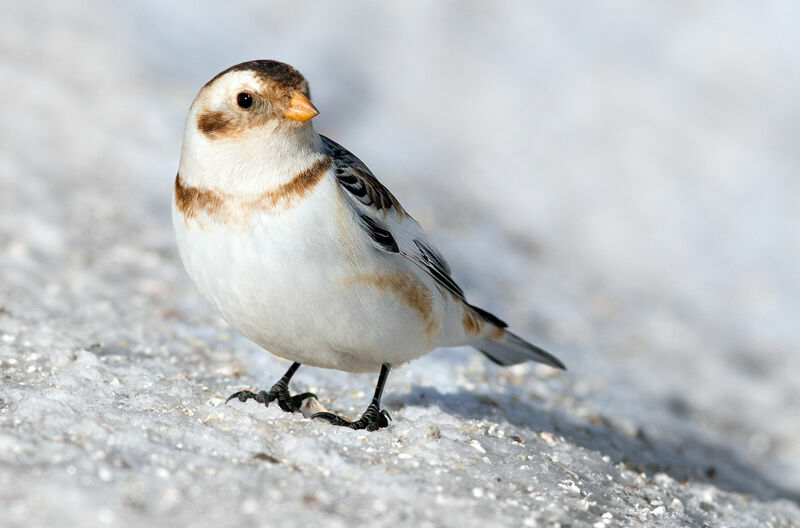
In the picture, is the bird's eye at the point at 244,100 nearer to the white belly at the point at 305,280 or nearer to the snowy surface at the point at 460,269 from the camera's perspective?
the white belly at the point at 305,280

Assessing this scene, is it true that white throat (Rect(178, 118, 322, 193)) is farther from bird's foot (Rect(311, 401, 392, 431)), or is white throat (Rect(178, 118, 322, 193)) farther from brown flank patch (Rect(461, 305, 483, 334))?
brown flank patch (Rect(461, 305, 483, 334))

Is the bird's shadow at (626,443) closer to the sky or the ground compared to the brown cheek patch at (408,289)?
closer to the sky

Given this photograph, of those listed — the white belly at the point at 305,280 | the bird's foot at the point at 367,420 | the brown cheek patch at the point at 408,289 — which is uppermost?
the brown cheek patch at the point at 408,289

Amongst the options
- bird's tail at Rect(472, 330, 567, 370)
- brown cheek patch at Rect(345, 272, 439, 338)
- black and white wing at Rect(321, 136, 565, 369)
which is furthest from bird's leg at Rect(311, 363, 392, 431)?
bird's tail at Rect(472, 330, 567, 370)

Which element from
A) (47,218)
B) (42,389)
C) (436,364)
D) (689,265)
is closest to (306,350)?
(42,389)

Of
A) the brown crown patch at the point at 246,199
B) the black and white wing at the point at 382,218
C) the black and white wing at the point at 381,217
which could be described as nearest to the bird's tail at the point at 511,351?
the black and white wing at the point at 382,218

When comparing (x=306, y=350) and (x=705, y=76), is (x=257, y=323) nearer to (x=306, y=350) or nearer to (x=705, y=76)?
(x=306, y=350)
